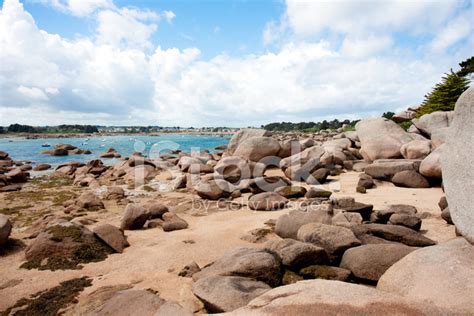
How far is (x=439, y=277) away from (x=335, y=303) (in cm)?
145

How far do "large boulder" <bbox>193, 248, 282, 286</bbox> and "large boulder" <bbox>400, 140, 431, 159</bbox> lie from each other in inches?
474

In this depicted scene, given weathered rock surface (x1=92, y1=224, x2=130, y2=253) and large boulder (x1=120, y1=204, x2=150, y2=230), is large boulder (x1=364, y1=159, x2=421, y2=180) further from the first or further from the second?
weathered rock surface (x1=92, y1=224, x2=130, y2=253)

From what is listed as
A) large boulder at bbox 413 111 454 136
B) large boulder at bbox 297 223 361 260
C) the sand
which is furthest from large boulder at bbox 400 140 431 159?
large boulder at bbox 297 223 361 260

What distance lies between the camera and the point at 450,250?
423cm


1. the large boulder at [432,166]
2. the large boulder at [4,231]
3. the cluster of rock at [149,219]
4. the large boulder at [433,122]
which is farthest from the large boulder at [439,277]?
the large boulder at [433,122]

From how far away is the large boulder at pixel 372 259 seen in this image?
482 centimetres

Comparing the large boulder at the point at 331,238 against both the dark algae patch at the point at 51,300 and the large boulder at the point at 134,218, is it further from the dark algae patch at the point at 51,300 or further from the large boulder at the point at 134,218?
A: the large boulder at the point at 134,218

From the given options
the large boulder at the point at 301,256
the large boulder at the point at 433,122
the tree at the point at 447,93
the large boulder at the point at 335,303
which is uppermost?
the tree at the point at 447,93

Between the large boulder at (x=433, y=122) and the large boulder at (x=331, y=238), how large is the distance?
16265mm

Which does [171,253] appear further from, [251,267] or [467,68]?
[467,68]

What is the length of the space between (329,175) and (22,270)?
12701 mm

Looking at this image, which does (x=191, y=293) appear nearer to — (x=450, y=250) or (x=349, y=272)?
(x=349, y=272)

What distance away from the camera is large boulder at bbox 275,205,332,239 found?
721 centimetres

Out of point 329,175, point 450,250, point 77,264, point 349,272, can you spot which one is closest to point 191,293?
point 349,272
